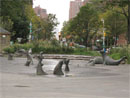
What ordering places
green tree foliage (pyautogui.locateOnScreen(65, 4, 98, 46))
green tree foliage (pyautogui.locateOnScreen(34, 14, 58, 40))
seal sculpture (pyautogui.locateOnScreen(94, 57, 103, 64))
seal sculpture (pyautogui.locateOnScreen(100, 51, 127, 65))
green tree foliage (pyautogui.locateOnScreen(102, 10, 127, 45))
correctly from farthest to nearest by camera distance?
green tree foliage (pyautogui.locateOnScreen(34, 14, 58, 40))
green tree foliage (pyautogui.locateOnScreen(102, 10, 127, 45))
green tree foliage (pyautogui.locateOnScreen(65, 4, 98, 46))
seal sculpture (pyautogui.locateOnScreen(94, 57, 103, 64))
seal sculpture (pyautogui.locateOnScreen(100, 51, 127, 65))

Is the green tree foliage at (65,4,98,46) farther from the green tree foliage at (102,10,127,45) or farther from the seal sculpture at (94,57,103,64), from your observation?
the seal sculpture at (94,57,103,64)

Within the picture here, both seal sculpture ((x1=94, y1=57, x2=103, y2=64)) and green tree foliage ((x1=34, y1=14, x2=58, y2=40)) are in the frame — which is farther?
green tree foliage ((x1=34, y1=14, x2=58, y2=40))

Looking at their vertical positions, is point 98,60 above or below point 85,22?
below

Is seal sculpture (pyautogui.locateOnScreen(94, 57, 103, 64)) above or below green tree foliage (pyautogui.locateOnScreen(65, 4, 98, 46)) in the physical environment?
below

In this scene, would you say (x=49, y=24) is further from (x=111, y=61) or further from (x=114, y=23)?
(x=111, y=61)

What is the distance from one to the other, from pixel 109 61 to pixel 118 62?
75 cm

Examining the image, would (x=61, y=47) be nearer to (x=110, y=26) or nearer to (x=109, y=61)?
(x=109, y=61)

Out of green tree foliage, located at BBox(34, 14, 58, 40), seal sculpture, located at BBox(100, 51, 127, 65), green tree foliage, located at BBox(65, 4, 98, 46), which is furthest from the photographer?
green tree foliage, located at BBox(34, 14, 58, 40)

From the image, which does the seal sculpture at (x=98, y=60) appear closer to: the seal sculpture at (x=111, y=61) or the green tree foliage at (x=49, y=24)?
the seal sculpture at (x=111, y=61)

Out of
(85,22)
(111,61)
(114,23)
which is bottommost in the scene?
(111,61)

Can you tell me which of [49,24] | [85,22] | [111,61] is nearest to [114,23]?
[85,22]

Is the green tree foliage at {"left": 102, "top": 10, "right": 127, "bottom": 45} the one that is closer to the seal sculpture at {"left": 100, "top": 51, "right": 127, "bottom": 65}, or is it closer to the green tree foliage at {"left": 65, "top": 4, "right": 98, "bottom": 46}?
the green tree foliage at {"left": 65, "top": 4, "right": 98, "bottom": 46}

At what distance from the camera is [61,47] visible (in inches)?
1918

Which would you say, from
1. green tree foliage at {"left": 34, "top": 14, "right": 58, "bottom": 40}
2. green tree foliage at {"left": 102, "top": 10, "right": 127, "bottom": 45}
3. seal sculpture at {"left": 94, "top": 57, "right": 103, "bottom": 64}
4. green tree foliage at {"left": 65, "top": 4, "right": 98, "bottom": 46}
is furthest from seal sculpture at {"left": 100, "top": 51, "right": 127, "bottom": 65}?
green tree foliage at {"left": 34, "top": 14, "right": 58, "bottom": 40}
